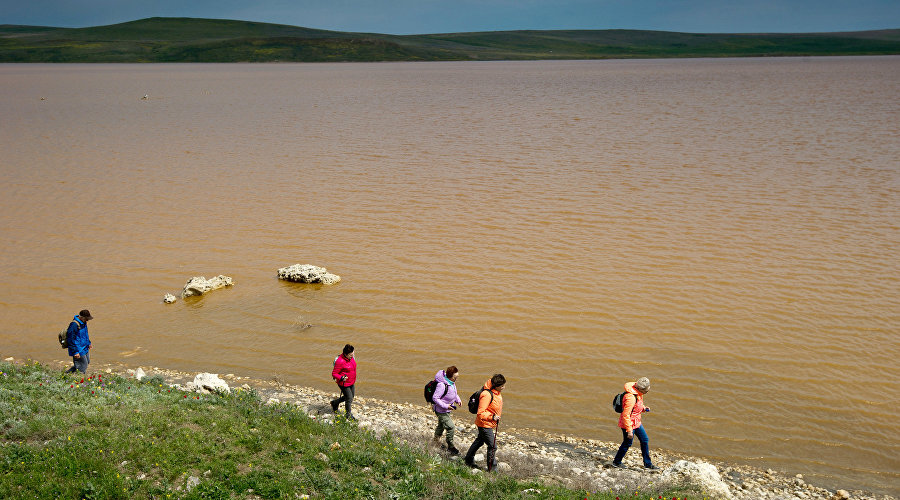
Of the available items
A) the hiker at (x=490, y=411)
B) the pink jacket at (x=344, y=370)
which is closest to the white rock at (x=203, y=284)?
the pink jacket at (x=344, y=370)

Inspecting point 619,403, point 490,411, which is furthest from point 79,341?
point 619,403

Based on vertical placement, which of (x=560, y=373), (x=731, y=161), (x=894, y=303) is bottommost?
(x=560, y=373)

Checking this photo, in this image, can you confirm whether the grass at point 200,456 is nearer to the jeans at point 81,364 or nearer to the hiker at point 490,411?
the hiker at point 490,411

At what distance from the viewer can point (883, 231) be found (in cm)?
1992

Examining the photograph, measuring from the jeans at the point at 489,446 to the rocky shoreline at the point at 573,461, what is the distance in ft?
0.73

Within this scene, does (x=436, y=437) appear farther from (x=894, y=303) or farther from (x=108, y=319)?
(x=894, y=303)

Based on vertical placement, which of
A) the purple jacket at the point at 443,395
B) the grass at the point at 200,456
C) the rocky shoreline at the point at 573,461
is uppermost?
the purple jacket at the point at 443,395

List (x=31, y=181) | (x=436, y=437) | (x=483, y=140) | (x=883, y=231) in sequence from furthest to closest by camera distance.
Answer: (x=483, y=140) < (x=31, y=181) < (x=883, y=231) < (x=436, y=437)

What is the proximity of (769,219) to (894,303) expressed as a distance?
22.5 feet

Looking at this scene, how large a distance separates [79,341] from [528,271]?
11.2m

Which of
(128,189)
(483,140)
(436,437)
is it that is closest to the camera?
(436,437)

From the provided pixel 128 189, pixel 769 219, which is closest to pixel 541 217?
pixel 769 219

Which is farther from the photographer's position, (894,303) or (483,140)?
(483,140)

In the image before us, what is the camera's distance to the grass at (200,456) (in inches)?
306
